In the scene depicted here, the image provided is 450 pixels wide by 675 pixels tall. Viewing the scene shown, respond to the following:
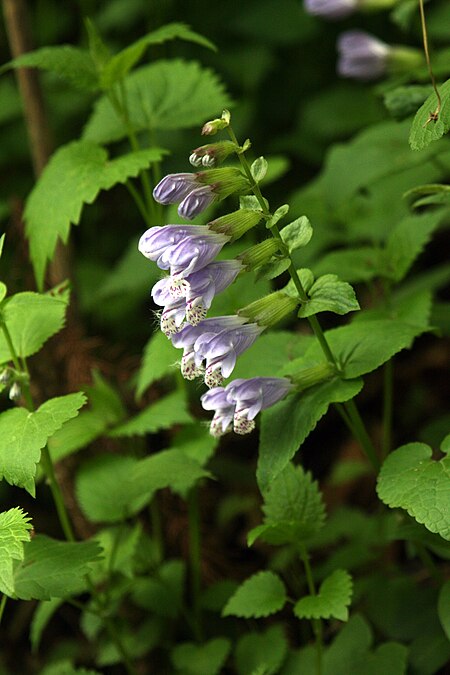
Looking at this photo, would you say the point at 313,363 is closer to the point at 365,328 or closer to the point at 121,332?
the point at 365,328

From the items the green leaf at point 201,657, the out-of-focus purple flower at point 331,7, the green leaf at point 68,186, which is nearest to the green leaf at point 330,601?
the green leaf at point 201,657

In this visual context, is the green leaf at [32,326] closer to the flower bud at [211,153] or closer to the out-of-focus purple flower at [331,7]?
the flower bud at [211,153]

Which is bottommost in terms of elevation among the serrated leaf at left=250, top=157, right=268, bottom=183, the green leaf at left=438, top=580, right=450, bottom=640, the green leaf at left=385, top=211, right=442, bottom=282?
the green leaf at left=438, top=580, right=450, bottom=640

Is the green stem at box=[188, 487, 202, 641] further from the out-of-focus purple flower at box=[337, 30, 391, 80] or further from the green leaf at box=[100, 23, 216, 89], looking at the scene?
the out-of-focus purple flower at box=[337, 30, 391, 80]

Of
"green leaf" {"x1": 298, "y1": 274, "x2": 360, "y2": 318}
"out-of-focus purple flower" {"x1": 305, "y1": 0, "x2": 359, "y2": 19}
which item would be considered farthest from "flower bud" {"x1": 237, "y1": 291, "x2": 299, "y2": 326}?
"out-of-focus purple flower" {"x1": 305, "y1": 0, "x2": 359, "y2": 19}

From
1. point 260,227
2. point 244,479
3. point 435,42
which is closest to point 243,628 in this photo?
point 244,479
